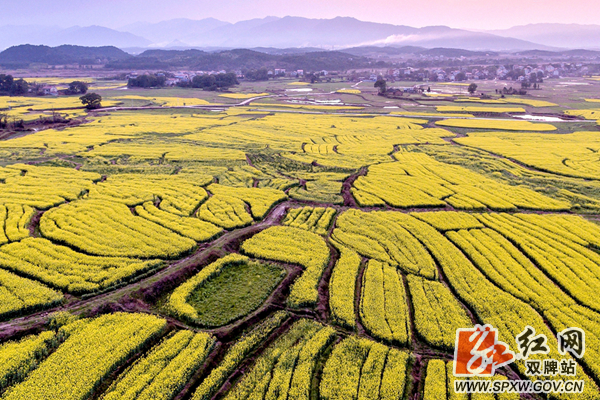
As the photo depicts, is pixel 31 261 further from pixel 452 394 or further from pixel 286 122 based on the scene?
pixel 286 122

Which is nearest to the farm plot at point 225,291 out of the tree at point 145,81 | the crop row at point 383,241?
the crop row at point 383,241

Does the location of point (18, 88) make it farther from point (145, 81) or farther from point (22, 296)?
point (22, 296)

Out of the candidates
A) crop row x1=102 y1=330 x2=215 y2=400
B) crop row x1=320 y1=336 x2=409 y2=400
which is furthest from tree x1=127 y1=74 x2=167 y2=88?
crop row x1=320 y1=336 x2=409 y2=400

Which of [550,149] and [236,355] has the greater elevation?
[550,149]

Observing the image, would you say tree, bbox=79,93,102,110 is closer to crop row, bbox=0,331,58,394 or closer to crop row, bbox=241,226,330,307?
crop row, bbox=241,226,330,307

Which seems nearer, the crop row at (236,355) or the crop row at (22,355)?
the crop row at (236,355)

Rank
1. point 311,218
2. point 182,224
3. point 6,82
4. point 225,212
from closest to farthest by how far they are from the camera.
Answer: point 182,224, point 311,218, point 225,212, point 6,82

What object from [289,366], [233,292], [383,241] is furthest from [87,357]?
[383,241]

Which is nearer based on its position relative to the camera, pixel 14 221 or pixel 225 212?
pixel 14 221

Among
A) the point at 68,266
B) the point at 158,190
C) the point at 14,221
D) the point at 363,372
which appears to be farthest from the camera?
the point at 158,190

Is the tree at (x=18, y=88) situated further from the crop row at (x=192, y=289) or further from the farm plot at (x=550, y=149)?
the farm plot at (x=550, y=149)

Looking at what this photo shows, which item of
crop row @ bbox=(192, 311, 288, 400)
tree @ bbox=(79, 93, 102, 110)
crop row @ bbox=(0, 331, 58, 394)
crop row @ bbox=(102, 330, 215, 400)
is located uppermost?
tree @ bbox=(79, 93, 102, 110)

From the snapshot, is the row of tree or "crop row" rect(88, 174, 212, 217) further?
the row of tree
